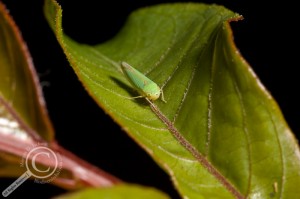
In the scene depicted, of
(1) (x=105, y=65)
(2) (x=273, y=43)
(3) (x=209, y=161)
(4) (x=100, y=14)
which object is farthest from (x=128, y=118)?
(4) (x=100, y=14)

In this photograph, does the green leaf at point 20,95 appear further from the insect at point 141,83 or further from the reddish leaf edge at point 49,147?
the insect at point 141,83

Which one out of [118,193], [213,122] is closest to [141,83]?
[213,122]

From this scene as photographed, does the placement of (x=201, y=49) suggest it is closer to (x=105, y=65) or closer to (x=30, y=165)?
(x=105, y=65)

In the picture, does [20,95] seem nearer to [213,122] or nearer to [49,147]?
[49,147]

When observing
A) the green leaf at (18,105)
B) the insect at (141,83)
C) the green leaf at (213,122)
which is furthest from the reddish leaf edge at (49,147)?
the insect at (141,83)

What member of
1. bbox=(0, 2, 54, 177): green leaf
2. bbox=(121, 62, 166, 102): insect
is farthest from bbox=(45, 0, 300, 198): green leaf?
bbox=(0, 2, 54, 177): green leaf
